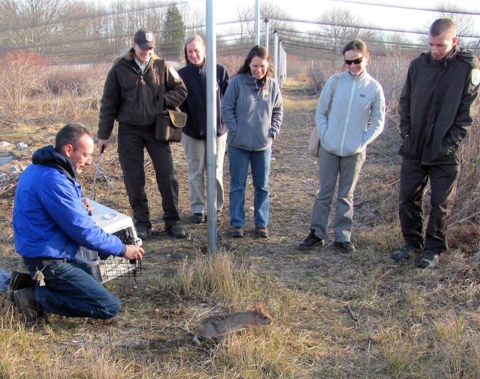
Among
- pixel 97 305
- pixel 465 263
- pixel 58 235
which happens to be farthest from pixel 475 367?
pixel 58 235

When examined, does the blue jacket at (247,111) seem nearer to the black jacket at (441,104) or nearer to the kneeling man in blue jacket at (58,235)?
the black jacket at (441,104)

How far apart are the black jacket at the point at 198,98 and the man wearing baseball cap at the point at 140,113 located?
280mm

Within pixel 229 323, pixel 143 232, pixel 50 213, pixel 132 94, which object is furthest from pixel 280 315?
pixel 132 94

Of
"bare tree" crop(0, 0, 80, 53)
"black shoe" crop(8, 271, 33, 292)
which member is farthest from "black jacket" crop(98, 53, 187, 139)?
"bare tree" crop(0, 0, 80, 53)

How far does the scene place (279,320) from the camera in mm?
3166

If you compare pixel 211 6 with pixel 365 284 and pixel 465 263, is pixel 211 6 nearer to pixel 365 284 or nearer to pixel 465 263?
pixel 365 284

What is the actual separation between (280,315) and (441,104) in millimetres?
2248

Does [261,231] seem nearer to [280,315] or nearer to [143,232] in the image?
[143,232]

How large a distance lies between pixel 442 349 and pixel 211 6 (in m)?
3.06

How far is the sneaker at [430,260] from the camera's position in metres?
3.97

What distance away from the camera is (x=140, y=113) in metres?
4.39

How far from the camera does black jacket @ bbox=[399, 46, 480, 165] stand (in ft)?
12.2

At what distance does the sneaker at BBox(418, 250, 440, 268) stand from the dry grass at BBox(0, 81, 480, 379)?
0.08 metres

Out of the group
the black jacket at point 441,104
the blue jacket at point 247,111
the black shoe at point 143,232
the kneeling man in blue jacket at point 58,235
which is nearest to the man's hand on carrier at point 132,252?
the kneeling man in blue jacket at point 58,235
